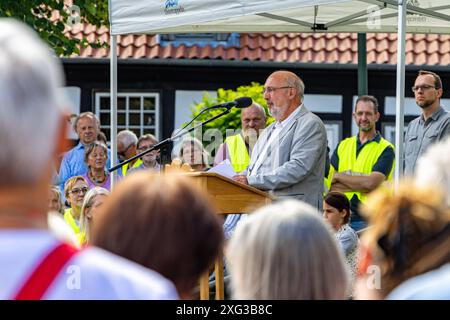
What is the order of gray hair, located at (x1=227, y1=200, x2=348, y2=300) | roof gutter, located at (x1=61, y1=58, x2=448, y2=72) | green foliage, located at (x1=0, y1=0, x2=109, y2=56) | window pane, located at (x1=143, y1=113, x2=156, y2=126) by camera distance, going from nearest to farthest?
1. gray hair, located at (x1=227, y1=200, x2=348, y2=300)
2. green foliage, located at (x1=0, y1=0, x2=109, y2=56)
3. roof gutter, located at (x1=61, y1=58, x2=448, y2=72)
4. window pane, located at (x1=143, y1=113, x2=156, y2=126)

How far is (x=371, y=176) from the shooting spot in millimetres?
9289

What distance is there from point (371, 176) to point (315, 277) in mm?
6532

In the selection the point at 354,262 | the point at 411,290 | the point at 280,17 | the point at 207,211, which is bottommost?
the point at 354,262

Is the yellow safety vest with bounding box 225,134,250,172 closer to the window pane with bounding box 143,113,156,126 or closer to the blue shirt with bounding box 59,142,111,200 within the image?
the blue shirt with bounding box 59,142,111,200

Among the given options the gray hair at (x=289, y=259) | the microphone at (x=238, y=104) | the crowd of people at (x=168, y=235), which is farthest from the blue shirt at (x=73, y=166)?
the gray hair at (x=289, y=259)

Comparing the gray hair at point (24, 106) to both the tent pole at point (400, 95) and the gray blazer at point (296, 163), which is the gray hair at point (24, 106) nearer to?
the tent pole at point (400, 95)

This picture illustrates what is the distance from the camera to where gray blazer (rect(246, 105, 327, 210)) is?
8008mm

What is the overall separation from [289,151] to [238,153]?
54.9 inches

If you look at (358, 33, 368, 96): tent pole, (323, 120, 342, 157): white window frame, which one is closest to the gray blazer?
(358, 33, 368, 96): tent pole

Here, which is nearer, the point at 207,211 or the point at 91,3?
the point at 207,211

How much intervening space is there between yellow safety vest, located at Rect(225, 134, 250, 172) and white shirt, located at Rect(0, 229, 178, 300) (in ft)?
24.4
